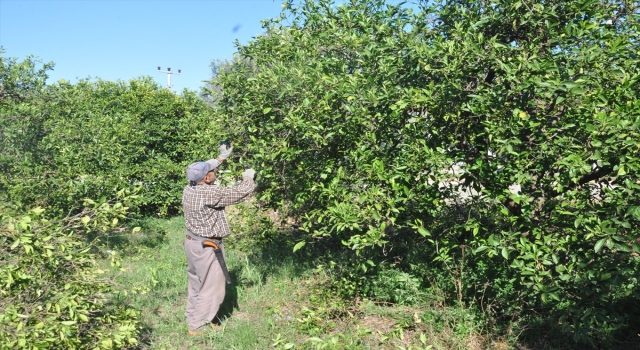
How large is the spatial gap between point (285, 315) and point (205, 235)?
1.14m

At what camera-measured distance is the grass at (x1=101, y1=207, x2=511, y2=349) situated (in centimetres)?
453

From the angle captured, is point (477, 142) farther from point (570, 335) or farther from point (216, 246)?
point (216, 246)

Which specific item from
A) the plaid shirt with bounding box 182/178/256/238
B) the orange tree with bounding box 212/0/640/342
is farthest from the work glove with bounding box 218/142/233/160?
the plaid shirt with bounding box 182/178/256/238

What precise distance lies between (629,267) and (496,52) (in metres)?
1.79

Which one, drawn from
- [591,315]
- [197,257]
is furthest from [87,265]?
[591,315]

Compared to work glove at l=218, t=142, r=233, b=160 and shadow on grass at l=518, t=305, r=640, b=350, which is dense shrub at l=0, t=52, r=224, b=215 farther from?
shadow on grass at l=518, t=305, r=640, b=350

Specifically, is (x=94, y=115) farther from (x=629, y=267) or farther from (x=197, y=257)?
(x=629, y=267)

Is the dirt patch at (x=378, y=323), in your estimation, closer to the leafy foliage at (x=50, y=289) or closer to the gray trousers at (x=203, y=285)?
the gray trousers at (x=203, y=285)

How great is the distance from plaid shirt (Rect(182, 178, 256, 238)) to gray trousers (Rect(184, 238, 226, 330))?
0.55 ft

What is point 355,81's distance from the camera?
15.2 feet

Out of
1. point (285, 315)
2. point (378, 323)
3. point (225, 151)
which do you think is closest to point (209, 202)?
point (225, 151)

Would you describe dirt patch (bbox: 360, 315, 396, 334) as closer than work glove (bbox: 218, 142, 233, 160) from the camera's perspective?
Yes

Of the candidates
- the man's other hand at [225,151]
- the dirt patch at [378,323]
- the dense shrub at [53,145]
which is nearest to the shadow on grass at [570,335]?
the dirt patch at [378,323]

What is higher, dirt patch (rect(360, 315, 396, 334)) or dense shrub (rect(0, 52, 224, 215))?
dense shrub (rect(0, 52, 224, 215))
